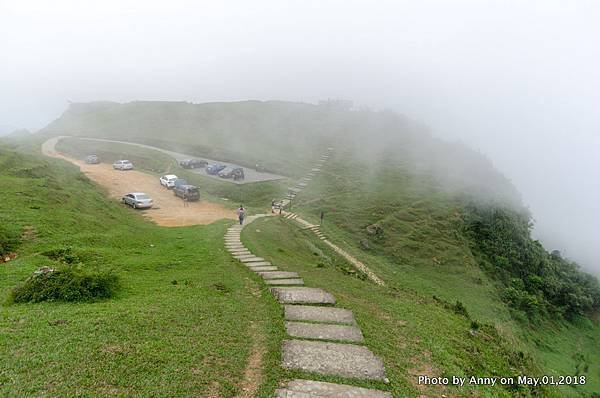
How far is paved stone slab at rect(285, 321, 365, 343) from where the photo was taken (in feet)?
38.2

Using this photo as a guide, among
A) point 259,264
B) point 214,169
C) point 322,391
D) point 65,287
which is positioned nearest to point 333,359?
point 322,391

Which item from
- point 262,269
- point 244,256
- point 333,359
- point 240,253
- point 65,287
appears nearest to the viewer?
point 333,359

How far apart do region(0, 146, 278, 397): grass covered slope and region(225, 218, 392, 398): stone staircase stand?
826 mm

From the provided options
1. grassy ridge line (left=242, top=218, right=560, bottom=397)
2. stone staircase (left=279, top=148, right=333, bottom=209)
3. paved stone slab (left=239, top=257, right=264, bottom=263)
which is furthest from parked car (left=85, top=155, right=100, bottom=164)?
grassy ridge line (left=242, top=218, right=560, bottom=397)

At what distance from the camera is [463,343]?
13500 mm

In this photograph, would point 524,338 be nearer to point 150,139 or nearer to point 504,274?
point 504,274

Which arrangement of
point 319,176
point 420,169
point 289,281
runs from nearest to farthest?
point 289,281
point 319,176
point 420,169

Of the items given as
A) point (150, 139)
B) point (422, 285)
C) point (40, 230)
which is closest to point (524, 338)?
point (422, 285)

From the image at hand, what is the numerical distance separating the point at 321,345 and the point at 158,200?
3742 cm

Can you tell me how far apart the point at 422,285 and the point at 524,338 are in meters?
Answer: 9.31

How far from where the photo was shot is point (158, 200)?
143 ft

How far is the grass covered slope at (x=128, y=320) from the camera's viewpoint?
775cm

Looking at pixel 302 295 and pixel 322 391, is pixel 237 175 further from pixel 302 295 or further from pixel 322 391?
pixel 322 391

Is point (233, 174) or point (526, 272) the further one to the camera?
point (233, 174)
